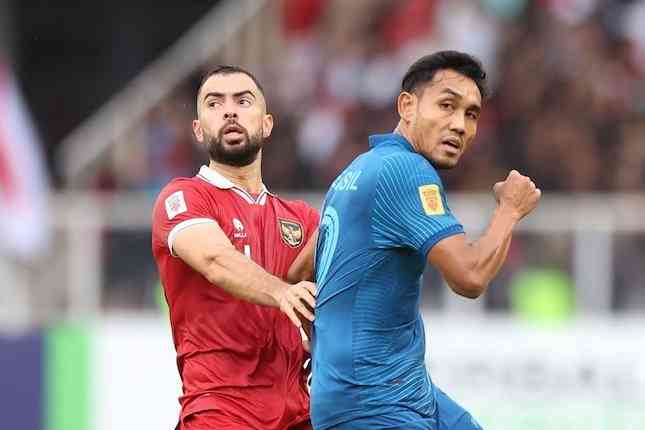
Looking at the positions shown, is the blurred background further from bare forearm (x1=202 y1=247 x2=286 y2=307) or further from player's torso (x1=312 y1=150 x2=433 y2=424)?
player's torso (x1=312 y1=150 x2=433 y2=424)

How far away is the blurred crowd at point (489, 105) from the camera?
1323 centimetres

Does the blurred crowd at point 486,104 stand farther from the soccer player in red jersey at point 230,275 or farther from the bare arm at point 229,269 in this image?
the bare arm at point 229,269

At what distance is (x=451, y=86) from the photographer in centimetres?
573

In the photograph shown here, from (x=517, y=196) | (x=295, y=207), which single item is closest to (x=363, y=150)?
(x=295, y=207)

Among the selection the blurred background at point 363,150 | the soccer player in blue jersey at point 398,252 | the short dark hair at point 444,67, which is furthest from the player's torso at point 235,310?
the blurred background at point 363,150

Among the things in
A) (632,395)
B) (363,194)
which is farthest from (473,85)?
(632,395)

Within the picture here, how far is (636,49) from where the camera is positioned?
535 inches

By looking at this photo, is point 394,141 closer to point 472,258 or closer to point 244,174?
point 472,258

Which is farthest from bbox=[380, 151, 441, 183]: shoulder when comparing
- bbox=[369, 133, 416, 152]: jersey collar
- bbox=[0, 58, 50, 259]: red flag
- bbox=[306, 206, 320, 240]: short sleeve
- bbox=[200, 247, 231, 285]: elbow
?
bbox=[0, 58, 50, 259]: red flag

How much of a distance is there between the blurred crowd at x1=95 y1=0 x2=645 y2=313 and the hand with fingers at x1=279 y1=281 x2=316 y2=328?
6339 millimetres

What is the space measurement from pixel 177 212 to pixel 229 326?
1.66ft

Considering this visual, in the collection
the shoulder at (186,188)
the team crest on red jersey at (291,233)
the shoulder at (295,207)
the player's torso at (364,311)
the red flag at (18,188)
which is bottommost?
the player's torso at (364,311)

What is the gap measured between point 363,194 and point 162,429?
6737mm

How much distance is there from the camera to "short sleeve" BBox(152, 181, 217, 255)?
6.46 m
